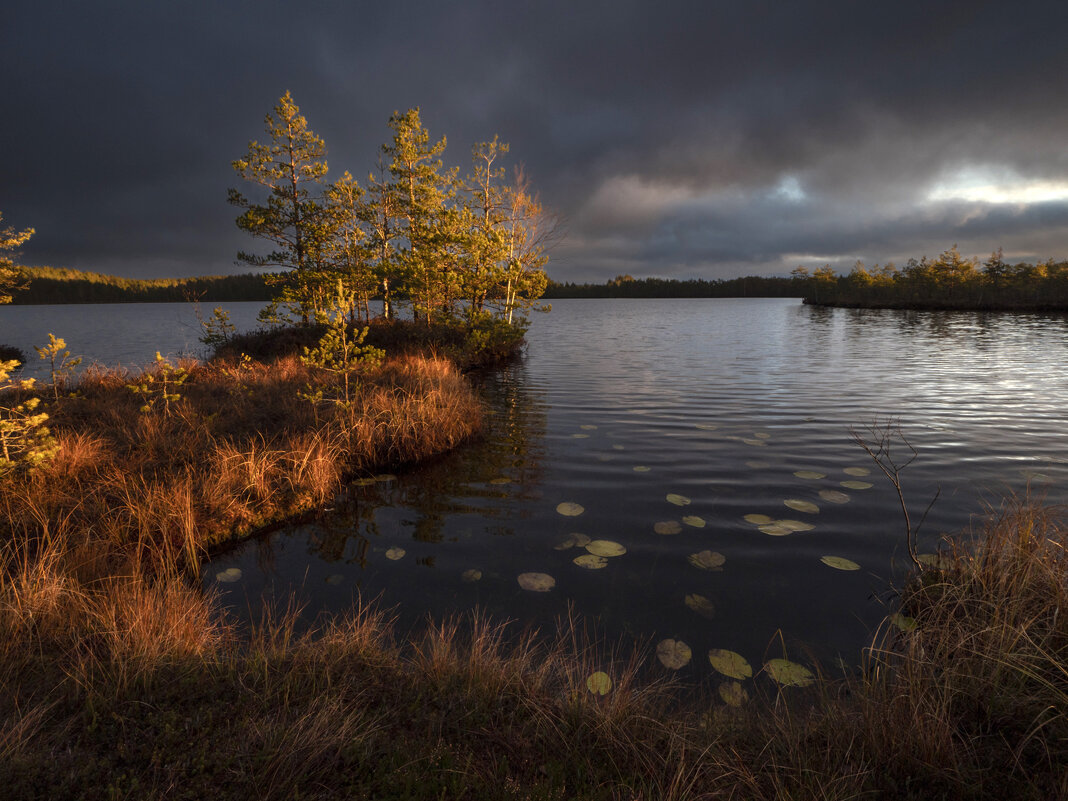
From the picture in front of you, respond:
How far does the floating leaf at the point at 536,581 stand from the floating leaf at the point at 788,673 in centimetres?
227

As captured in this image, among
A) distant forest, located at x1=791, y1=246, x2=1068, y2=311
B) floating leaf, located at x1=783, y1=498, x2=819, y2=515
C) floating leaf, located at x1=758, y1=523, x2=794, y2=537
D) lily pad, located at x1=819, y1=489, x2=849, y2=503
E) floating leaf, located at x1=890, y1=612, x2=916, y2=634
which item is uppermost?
distant forest, located at x1=791, y1=246, x2=1068, y2=311

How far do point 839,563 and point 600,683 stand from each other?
3.65 metres

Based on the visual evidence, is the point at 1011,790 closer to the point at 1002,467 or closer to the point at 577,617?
the point at 577,617

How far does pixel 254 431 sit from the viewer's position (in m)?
9.16

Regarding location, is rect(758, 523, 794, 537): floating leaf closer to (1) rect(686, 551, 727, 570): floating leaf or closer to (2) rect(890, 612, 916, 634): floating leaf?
(1) rect(686, 551, 727, 570): floating leaf

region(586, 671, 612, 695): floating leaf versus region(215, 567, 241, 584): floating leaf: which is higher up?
region(586, 671, 612, 695): floating leaf

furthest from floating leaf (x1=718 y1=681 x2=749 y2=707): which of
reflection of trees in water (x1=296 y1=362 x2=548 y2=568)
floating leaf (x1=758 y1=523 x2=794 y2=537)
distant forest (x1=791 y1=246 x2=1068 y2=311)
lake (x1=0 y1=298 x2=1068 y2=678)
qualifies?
distant forest (x1=791 y1=246 x2=1068 y2=311)

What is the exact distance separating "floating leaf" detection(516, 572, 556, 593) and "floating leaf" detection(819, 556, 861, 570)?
333cm

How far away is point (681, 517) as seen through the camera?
6895mm

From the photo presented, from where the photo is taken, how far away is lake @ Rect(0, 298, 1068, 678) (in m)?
4.82

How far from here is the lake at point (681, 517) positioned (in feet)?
15.8

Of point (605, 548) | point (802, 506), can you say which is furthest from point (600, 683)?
point (802, 506)

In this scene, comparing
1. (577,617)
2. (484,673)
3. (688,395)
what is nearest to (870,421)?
(688,395)

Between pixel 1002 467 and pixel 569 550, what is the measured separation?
335 inches
